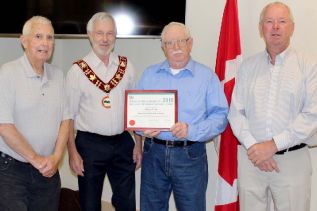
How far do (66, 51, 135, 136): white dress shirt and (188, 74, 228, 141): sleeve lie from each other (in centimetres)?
52

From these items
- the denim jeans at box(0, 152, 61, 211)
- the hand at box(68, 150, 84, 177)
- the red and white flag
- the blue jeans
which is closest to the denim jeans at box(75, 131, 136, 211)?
the hand at box(68, 150, 84, 177)

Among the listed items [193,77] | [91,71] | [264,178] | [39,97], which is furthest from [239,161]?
[39,97]

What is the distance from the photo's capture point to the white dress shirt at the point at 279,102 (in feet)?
7.55

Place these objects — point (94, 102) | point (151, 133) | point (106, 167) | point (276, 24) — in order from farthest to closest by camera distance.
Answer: point (106, 167) < point (94, 102) < point (151, 133) < point (276, 24)

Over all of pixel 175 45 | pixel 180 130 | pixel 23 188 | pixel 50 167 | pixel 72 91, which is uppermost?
pixel 175 45

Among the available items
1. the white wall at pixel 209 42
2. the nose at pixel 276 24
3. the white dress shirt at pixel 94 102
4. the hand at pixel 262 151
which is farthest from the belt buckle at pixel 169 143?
the white wall at pixel 209 42

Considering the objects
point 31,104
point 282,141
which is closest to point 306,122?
point 282,141

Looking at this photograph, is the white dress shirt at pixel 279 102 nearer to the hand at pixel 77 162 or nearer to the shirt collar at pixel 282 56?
the shirt collar at pixel 282 56

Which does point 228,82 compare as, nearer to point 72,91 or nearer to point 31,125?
point 72,91

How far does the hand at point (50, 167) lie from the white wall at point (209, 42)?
1.49m

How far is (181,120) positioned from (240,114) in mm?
366

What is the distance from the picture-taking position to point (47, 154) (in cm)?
244

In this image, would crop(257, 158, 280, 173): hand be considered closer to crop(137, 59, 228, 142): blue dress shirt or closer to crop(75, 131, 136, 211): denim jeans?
crop(137, 59, 228, 142): blue dress shirt

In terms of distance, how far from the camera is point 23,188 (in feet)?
Result: 7.54
